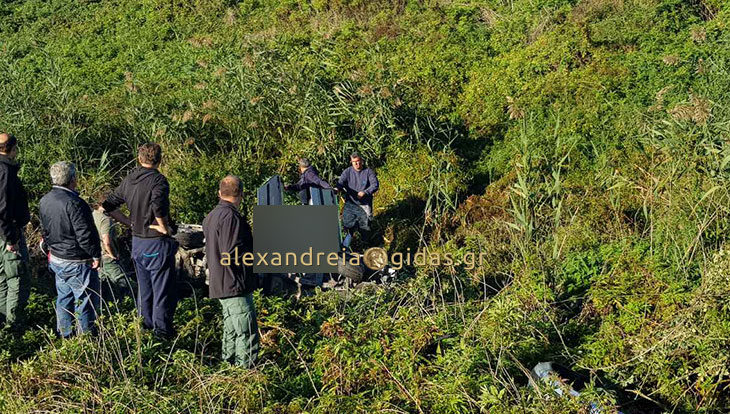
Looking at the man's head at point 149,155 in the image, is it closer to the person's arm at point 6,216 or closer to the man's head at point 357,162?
the person's arm at point 6,216

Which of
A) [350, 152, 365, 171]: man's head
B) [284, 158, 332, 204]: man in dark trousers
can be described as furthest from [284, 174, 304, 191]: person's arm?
[350, 152, 365, 171]: man's head

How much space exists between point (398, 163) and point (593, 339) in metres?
5.72

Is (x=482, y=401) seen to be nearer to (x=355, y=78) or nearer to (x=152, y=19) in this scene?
(x=355, y=78)

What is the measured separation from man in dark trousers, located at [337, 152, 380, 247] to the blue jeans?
149 inches

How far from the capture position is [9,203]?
6477 millimetres

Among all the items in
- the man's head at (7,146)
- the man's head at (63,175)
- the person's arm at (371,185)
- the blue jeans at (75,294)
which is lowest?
the blue jeans at (75,294)

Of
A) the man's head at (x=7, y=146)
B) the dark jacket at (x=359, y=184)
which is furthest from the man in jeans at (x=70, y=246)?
the dark jacket at (x=359, y=184)

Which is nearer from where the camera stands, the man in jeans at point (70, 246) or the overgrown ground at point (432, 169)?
the overgrown ground at point (432, 169)

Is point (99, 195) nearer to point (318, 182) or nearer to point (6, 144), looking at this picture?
point (318, 182)

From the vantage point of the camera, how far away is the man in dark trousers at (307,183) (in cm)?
914

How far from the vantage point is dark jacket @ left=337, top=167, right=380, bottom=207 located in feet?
31.3

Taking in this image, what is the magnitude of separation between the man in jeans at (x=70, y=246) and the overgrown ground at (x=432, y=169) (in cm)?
22

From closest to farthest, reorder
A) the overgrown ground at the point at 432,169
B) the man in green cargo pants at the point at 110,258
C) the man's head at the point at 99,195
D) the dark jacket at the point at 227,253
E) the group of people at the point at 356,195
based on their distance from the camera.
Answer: the overgrown ground at the point at 432,169, the dark jacket at the point at 227,253, the man in green cargo pants at the point at 110,258, the group of people at the point at 356,195, the man's head at the point at 99,195

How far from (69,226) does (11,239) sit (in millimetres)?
729
